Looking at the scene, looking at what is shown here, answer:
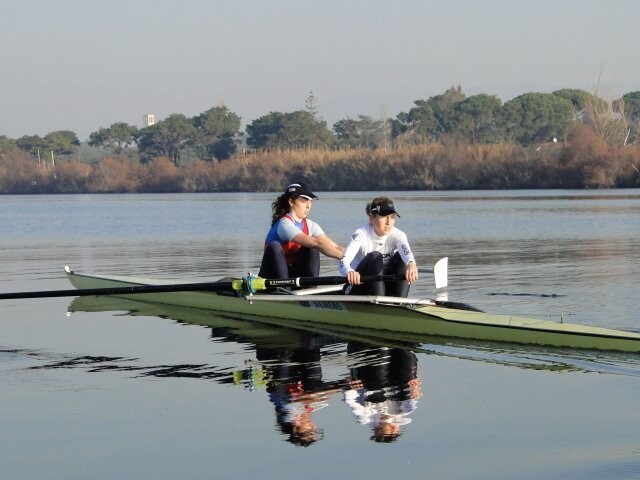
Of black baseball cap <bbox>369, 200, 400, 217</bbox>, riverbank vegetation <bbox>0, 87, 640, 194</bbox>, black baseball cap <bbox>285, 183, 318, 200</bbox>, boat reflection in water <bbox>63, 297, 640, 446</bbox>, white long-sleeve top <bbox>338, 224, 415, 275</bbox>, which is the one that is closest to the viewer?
boat reflection in water <bbox>63, 297, 640, 446</bbox>

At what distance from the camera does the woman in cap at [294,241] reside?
428 inches

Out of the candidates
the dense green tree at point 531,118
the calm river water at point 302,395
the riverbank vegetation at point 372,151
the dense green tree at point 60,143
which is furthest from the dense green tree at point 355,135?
the calm river water at point 302,395

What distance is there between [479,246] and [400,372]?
45.2ft

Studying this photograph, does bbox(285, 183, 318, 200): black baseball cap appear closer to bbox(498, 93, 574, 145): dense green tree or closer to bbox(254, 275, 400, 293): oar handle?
bbox(254, 275, 400, 293): oar handle

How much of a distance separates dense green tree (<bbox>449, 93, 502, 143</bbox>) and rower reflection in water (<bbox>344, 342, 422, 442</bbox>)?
93638mm

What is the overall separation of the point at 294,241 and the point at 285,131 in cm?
9147

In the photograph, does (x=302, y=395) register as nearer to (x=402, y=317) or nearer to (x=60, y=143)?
(x=402, y=317)

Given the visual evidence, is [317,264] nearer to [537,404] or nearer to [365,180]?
[537,404]

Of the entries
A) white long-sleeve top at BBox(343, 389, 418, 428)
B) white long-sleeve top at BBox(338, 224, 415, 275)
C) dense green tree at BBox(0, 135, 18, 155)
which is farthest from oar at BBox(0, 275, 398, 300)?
dense green tree at BBox(0, 135, 18, 155)

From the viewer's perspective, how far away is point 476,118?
10450 cm

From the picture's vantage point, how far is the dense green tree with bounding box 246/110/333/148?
102188 millimetres

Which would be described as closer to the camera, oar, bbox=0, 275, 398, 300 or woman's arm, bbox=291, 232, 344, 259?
oar, bbox=0, 275, 398, 300

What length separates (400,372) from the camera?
866 centimetres

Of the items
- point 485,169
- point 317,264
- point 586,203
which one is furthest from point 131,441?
point 485,169
